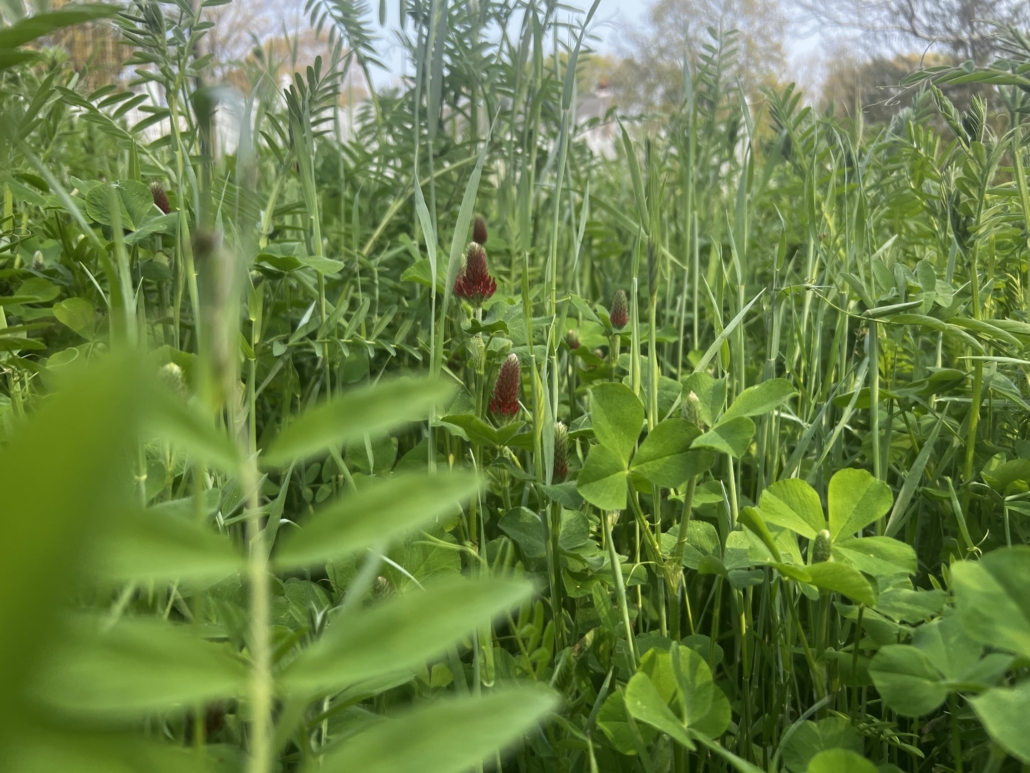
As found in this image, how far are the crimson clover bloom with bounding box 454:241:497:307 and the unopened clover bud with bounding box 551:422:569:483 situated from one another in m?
0.25

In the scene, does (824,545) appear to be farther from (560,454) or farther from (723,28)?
(723,28)

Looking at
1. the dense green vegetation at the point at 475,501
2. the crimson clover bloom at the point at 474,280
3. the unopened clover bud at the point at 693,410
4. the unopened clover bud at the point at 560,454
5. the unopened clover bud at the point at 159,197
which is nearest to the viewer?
the dense green vegetation at the point at 475,501

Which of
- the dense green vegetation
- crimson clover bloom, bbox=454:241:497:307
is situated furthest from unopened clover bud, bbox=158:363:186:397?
crimson clover bloom, bbox=454:241:497:307

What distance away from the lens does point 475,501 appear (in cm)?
67

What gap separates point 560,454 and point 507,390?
0.09m

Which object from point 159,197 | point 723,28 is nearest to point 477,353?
point 159,197

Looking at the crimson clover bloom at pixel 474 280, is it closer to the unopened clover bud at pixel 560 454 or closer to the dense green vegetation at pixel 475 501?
the dense green vegetation at pixel 475 501

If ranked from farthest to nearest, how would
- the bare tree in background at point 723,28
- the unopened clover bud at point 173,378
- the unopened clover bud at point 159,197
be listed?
the bare tree in background at point 723,28, the unopened clover bud at point 159,197, the unopened clover bud at point 173,378

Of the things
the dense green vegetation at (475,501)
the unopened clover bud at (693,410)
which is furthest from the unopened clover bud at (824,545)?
the unopened clover bud at (693,410)

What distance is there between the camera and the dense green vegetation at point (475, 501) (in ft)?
→ 0.65

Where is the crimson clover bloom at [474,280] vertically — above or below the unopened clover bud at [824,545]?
above

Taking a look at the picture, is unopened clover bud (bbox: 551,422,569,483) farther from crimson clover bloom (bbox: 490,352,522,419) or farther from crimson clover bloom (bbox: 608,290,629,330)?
crimson clover bloom (bbox: 608,290,629,330)

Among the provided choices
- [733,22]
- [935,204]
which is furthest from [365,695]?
[733,22]

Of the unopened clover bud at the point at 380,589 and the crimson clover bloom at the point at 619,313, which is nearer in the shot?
the unopened clover bud at the point at 380,589
